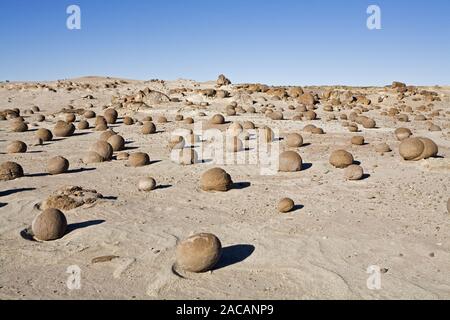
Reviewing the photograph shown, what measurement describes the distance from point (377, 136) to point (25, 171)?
10130 mm

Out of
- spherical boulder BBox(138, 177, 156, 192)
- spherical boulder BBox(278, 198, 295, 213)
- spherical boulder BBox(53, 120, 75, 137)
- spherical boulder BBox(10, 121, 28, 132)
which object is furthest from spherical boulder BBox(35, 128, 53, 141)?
spherical boulder BBox(278, 198, 295, 213)

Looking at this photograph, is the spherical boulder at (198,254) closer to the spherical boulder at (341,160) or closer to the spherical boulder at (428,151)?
the spherical boulder at (341,160)

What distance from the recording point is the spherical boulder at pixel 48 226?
5633mm

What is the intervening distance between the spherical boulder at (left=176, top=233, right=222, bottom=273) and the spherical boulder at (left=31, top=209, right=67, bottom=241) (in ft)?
6.68

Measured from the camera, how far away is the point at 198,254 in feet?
15.0

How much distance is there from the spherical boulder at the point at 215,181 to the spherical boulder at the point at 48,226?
8.98ft

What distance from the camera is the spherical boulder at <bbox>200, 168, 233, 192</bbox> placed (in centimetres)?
755

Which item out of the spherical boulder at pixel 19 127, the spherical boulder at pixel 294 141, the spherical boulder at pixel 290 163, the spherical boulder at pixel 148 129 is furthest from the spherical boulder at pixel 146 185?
the spherical boulder at pixel 19 127

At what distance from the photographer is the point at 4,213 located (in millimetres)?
6664

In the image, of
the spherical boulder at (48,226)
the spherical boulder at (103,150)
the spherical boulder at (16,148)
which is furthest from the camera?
the spherical boulder at (16,148)

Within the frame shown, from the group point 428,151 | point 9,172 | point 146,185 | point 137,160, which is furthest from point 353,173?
point 9,172
